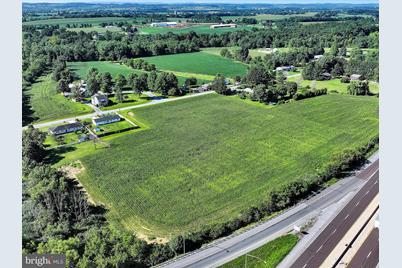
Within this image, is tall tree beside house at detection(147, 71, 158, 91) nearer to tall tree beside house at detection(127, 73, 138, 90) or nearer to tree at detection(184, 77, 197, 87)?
tall tree beside house at detection(127, 73, 138, 90)

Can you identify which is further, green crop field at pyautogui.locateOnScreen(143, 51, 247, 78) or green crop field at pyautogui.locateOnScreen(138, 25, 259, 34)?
green crop field at pyautogui.locateOnScreen(138, 25, 259, 34)

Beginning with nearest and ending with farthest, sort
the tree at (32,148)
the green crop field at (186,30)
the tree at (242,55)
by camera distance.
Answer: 1. the tree at (32,148)
2. the tree at (242,55)
3. the green crop field at (186,30)

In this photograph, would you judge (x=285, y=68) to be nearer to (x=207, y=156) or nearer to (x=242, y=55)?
(x=242, y=55)

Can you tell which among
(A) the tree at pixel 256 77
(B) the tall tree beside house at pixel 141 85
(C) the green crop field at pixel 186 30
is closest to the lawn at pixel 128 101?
(B) the tall tree beside house at pixel 141 85

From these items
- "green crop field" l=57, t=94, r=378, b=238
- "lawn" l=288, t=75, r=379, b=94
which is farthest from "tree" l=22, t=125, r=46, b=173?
"lawn" l=288, t=75, r=379, b=94

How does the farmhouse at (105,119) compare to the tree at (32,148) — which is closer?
the tree at (32,148)

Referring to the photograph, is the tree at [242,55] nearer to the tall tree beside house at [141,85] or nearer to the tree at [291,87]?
the tree at [291,87]
